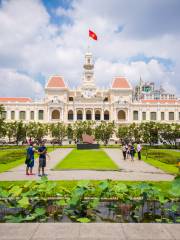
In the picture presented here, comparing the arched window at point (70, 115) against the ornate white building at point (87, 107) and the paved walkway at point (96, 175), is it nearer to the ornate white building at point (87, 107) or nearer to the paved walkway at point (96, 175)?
the ornate white building at point (87, 107)

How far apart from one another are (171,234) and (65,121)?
3846 inches

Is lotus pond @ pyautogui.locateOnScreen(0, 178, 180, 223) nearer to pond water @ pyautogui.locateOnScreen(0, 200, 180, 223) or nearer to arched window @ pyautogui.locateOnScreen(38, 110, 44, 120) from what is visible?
pond water @ pyautogui.locateOnScreen(0, 200, 180, 223)

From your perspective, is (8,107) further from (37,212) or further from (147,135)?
(37,212)

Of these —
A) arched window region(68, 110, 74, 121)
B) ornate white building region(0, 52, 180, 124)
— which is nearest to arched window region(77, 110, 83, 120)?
ornate white building region(0, 52, 180, 124)

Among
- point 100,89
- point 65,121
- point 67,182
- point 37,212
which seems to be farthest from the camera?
point 100,89

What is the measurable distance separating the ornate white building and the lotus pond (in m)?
93.9

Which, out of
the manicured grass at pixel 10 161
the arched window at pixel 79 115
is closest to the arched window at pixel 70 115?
the arched window at pixel 79 115

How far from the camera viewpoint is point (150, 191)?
10328 mm

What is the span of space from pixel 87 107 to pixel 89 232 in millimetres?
99405

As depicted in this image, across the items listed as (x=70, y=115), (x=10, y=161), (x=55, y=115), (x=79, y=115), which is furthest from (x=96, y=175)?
(x=55, y=115)

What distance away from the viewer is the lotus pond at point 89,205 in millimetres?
9305

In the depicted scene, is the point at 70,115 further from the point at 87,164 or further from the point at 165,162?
the point at 87,164

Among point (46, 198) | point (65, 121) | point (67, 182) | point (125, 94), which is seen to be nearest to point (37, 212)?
point (46, 198)

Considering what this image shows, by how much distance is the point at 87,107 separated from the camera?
10656 cm
